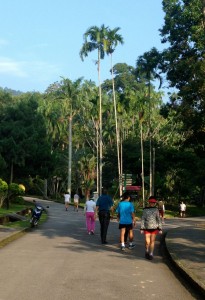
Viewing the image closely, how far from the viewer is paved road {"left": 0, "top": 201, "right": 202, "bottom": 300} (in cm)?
732

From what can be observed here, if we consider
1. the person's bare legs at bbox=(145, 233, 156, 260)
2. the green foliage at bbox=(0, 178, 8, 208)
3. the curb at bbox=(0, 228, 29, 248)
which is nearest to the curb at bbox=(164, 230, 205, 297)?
the person's bare legs at bbox=(145, 233, 156, 260)

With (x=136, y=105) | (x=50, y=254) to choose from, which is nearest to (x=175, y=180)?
(x=136, y=105)

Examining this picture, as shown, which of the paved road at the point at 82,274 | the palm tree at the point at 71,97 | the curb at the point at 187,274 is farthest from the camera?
the palm tree at the point at 71,97

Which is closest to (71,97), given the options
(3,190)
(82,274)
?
(3,190)

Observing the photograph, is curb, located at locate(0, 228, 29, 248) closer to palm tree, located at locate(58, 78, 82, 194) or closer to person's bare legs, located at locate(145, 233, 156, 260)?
person's bare legs, located at locate(145, 233, 156, 260)

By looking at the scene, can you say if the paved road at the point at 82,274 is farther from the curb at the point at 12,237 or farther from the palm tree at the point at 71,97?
the palm tree at the point at 71,97

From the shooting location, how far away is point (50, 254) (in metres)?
11.7

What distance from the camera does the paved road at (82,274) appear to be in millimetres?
7321

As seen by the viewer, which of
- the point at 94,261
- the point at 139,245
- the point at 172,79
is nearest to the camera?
the point at 94,261

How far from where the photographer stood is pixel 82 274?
899 centimetres

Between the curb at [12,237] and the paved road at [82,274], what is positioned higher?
the curb at [12,237]

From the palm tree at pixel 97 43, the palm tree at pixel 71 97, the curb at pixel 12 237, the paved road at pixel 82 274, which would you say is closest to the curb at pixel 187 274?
the paved road at pixel 82 274

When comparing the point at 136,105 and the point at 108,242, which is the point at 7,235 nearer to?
the point at 108,242

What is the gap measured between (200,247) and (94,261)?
3.61 m
